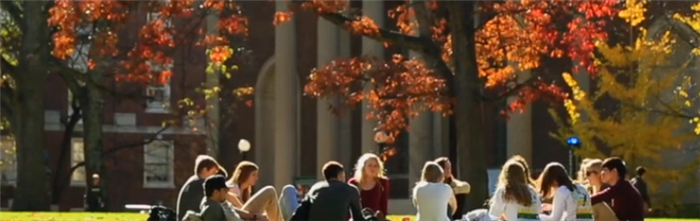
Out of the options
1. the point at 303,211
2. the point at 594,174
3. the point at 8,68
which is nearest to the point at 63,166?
the point at 8,68

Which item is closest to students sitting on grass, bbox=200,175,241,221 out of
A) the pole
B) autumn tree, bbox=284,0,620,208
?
autumn tree, bbox=284,0,620,208

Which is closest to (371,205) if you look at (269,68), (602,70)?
(602,70)

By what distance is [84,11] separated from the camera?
32.7m

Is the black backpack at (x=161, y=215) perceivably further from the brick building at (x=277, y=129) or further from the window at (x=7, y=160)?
the window at (x=7, y=160)

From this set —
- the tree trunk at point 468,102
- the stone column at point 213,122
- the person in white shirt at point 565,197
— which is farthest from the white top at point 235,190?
the stone column at point 213,122

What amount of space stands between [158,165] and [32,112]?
26993mm

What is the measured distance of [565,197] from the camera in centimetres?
2008

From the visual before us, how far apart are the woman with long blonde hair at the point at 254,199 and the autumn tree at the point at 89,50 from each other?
33.1 feet

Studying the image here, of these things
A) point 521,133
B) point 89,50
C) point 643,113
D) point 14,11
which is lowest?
point 521,133

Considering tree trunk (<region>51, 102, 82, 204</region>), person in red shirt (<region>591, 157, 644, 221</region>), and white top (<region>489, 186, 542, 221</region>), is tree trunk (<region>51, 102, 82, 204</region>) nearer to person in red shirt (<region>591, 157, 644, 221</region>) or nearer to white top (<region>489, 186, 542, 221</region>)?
person in red shirt (<region>591, 157, 644, 221</region>)

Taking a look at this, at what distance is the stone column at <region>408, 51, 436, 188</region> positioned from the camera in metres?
55.5

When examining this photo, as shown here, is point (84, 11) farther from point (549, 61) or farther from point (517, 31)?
point (549, 61)

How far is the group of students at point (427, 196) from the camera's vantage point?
19.4m

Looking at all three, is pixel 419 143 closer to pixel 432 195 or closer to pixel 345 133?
pixel 345 133
